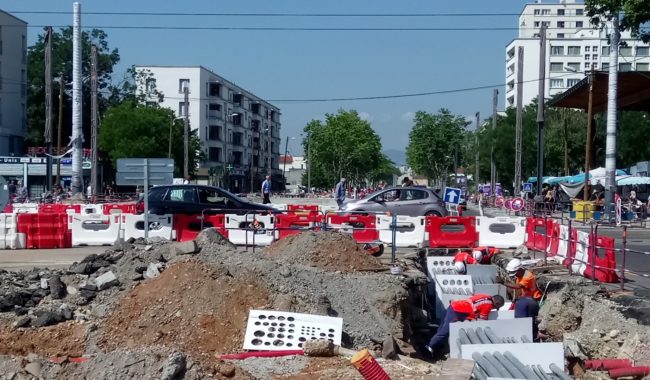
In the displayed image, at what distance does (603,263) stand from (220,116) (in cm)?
9454

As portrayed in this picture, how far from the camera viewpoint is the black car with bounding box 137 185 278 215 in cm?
2305

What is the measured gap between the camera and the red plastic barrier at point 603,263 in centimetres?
1524

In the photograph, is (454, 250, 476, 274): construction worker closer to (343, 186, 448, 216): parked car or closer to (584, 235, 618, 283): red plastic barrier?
(584, 235, 618, 283): red plastic barrier

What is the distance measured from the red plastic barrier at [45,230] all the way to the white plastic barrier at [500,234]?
10.9 meters

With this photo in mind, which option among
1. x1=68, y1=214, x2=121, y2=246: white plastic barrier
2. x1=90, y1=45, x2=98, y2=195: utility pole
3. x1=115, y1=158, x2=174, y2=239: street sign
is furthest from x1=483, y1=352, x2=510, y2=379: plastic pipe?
x1=90, y1=45, x2=98, y2=195: utility pole

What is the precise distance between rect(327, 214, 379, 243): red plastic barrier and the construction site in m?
5.67

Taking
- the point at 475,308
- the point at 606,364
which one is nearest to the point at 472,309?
the point at 475,308

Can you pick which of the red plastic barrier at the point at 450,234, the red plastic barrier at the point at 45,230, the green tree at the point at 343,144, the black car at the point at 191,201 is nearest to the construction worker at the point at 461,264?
the red plastic barrier at the point at 450,234

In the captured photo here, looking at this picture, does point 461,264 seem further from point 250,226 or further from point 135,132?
point 135,132

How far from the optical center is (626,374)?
10570 mm

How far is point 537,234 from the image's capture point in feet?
67.5

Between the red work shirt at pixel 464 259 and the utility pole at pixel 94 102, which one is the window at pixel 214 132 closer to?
the utility pole at pixel 94 102

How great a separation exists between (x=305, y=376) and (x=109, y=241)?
1546cm

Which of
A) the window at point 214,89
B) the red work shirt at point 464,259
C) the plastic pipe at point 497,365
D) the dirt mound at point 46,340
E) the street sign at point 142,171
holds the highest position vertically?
the window at point 214,89
